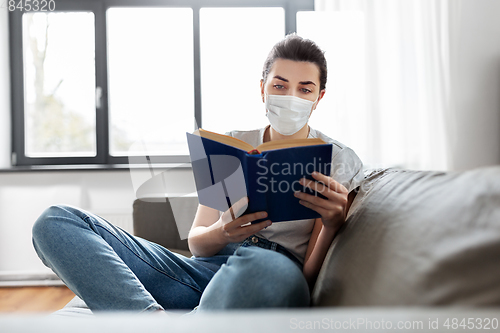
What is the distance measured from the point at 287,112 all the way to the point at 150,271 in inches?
22.1

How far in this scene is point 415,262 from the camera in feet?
1.49

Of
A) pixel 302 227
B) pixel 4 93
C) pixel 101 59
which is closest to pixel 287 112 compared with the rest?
pixel 302 227

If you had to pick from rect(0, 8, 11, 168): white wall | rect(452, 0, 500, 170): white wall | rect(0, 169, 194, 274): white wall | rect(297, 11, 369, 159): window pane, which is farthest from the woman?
rect(0, 8, 11, 168): white wall

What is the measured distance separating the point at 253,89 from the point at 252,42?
13.6 inches

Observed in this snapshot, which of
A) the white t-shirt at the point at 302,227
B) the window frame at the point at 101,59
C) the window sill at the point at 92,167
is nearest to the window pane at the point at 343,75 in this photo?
the window frame at the point at 101,59

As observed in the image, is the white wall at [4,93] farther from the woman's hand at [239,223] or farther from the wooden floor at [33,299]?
the woman's hand at [239,223]

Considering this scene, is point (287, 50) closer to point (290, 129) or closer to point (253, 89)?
point (290, 129)

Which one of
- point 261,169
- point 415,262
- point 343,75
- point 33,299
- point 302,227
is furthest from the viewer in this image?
point 343,75

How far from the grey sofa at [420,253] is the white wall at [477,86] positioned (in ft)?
6.84

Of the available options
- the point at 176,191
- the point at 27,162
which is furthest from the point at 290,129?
the point at 27,162

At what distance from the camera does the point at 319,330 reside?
1.01 ft

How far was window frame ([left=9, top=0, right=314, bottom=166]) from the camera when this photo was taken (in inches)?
98.2

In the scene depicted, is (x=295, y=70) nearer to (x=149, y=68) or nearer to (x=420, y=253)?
(x=420, y=253)

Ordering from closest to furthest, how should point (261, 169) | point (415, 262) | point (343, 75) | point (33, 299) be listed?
point (415, 262)
point (261, 169)
point (33, 299)
point (343, 75)
